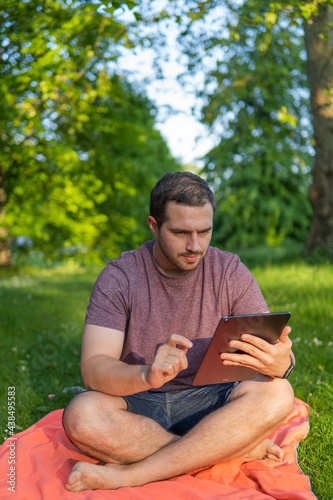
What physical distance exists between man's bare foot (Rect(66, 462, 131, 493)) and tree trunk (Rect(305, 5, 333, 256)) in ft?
22.4

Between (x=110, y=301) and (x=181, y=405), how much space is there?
68 cm

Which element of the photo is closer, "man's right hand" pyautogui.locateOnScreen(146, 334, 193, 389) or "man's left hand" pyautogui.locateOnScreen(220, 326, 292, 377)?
"man's right hand" pyautogui.locateOnScreen(146, 334, 193, 389)

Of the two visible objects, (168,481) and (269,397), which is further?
(269,397)

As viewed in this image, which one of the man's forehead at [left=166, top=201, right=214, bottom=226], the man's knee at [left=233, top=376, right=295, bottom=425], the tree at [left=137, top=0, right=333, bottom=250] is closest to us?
→ the man's knee at [left=233, top=376, right=295, bottom=425]

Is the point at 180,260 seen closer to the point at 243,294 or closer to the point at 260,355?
the point at 243,294

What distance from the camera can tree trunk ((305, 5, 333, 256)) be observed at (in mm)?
8211

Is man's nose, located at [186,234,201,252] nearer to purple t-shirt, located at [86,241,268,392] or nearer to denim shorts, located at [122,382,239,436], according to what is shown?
purple t-shirt, located at [86,241,268,392]

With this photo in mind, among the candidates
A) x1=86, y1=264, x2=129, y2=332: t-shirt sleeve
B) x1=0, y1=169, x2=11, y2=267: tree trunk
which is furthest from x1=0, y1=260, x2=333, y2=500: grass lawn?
x1=0, y1=169, x2=11, y2=267: tree trunk

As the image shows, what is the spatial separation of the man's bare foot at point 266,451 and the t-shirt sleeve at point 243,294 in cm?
70

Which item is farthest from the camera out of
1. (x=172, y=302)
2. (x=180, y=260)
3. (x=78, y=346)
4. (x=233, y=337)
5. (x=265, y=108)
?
(x=265, y=108)

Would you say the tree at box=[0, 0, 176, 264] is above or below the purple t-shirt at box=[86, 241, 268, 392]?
below

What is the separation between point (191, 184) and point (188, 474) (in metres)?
1.47

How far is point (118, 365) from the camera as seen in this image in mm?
2314

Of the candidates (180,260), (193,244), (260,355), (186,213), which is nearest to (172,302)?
(180,260)
